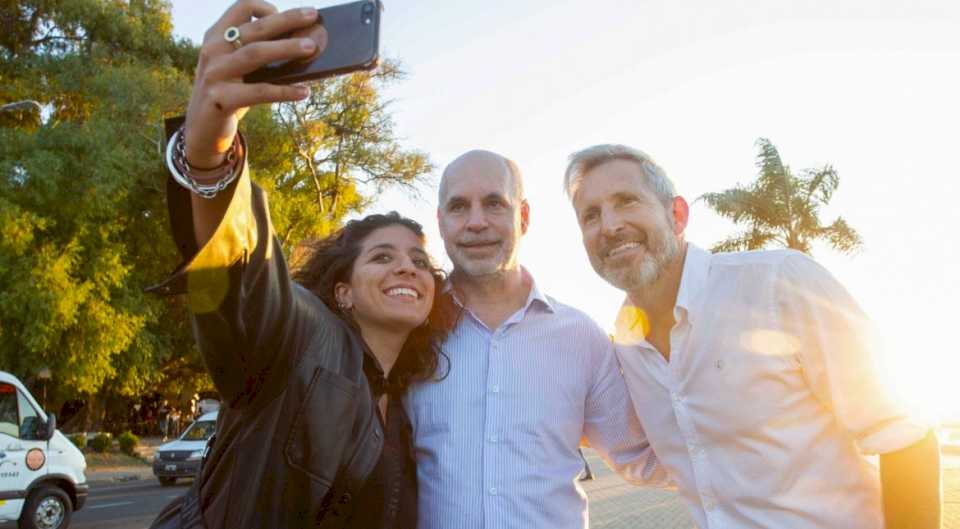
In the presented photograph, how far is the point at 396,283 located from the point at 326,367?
694 millimetres

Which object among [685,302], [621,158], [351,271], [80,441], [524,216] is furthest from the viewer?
[80,441]

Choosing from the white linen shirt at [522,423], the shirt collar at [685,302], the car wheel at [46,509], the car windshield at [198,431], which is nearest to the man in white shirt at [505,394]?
the white linen shirt at [522,423]

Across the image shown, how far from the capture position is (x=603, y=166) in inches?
122

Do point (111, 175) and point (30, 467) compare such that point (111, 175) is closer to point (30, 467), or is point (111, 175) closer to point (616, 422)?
point (30, 467)

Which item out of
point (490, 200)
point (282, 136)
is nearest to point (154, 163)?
point (282, 136)

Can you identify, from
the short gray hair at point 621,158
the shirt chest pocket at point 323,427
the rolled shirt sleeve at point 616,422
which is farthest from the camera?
the rolled shirt sleeve at point 616,422

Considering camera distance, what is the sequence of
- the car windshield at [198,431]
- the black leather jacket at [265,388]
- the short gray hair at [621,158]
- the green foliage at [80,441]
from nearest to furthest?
1. the black leather jacket at [265,388]
2. the short gray hair at [621,158]
3. the car windshield at [198,431]
4. the green foliage at [80,441]

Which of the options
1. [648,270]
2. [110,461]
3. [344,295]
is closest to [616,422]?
[648,270]

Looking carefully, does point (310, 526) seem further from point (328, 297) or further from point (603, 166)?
point (603, 166)

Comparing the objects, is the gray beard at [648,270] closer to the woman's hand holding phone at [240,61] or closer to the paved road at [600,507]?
the woman's hand holding phone at [240,61]

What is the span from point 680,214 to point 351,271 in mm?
1344

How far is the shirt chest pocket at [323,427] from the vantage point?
2062 millimetres

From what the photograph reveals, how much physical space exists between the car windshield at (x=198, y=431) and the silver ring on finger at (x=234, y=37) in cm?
1887

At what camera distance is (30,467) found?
387 inches
